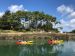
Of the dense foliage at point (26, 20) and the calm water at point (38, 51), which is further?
the dense foliage at point (26, 20)

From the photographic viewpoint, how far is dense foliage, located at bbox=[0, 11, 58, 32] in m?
100

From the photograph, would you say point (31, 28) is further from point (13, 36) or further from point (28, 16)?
point (13, 36)

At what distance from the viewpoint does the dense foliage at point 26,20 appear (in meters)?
100

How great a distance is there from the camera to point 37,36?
284 ft

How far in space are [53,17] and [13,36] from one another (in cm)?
2650

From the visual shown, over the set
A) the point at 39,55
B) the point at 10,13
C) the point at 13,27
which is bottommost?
the point at 39,55

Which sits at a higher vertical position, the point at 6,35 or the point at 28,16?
the point at 28,16

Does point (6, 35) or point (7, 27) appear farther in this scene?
point (7, 27)

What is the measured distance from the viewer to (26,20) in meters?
104

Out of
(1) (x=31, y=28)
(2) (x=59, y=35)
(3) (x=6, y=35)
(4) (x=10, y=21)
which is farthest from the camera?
(1) (x=31, y=28)

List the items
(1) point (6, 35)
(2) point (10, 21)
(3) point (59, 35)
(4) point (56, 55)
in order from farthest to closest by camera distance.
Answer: (2) point (10, 21) → (3) point (59, 35) → (1) point (6, 35) → (4) point (56, 55)

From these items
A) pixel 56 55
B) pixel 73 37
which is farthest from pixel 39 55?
pixel 73 37

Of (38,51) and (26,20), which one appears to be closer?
(38,51)

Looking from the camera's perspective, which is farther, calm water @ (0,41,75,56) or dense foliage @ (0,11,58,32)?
dense foliage @ (0,11,58,32)
